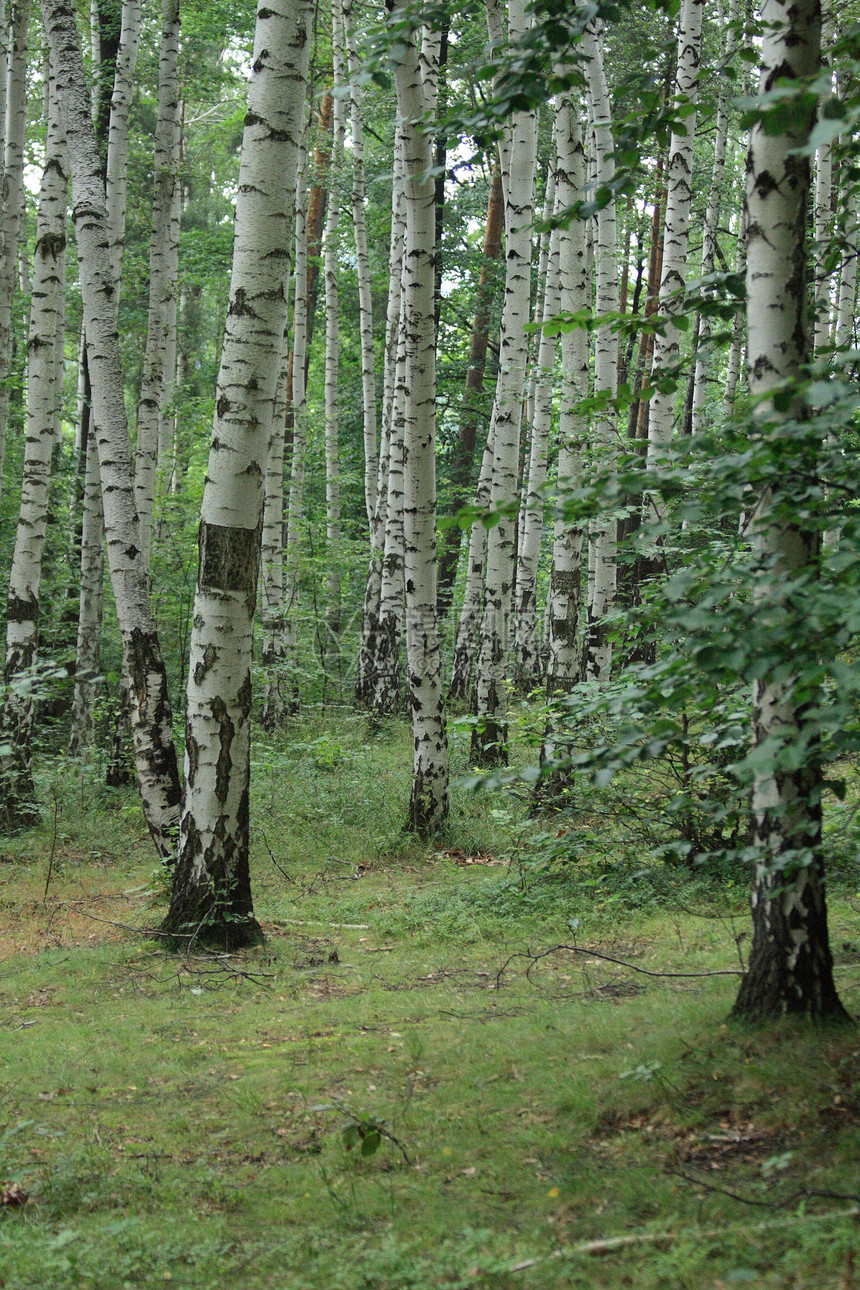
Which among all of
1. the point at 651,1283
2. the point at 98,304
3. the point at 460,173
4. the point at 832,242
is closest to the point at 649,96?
the point at 832,242

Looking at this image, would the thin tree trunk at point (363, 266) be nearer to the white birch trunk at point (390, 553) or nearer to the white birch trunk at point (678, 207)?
the white birch trunk at point (390, 553)

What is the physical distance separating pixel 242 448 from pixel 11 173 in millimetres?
7509

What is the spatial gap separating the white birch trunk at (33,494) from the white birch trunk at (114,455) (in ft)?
7.67

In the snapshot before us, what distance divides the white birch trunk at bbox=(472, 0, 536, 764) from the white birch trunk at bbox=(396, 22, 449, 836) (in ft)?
3.17

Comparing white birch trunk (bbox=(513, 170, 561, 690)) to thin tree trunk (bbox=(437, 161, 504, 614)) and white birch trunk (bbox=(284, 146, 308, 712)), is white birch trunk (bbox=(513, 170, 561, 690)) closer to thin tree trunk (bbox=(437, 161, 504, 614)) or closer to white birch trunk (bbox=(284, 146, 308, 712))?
white birch trunk (bbox=(284, 146, 308, 712))

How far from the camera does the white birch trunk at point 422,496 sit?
7.93 metres

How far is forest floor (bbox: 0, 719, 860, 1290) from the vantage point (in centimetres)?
272

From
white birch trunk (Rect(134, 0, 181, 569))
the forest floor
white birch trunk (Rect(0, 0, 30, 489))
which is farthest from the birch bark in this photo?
the forest floor

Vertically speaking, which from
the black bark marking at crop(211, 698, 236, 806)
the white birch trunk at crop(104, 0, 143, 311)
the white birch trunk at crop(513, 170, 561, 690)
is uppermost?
the white birch trunk at crop(104, 0, 143, 311)

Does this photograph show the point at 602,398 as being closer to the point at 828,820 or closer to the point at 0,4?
the point at 828,820

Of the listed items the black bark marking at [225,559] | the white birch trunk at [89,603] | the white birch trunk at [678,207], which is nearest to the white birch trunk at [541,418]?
the white birch trunk at [678,207]

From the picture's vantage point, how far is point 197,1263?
288 centimetres

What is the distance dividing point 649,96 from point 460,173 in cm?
1988

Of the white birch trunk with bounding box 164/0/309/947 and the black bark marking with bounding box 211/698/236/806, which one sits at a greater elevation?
the white birch trunk with bounding box 164/0/309/947
